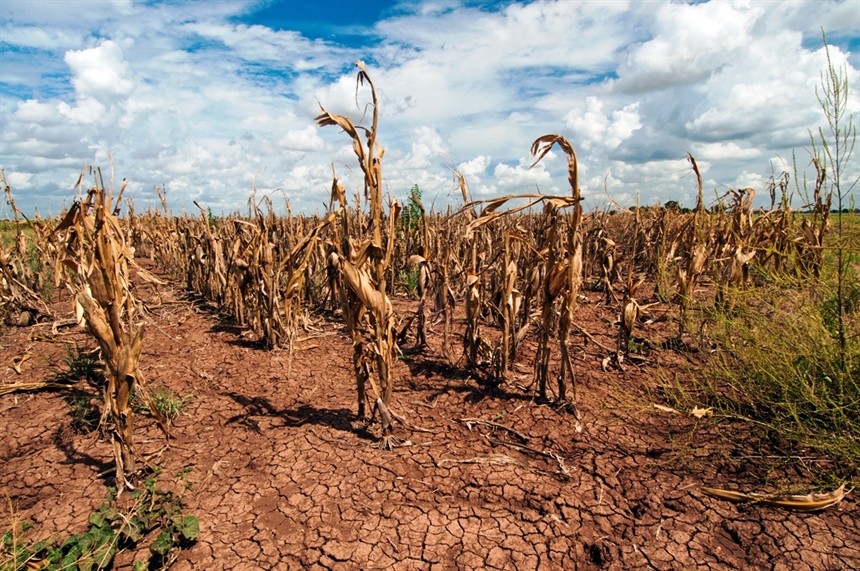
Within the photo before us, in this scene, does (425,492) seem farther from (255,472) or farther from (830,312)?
(830,312)

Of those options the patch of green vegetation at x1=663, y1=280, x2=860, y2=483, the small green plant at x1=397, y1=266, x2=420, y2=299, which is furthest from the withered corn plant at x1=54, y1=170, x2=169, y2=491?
the small green plant at x1=397, y1=266, x2=420, y2=299

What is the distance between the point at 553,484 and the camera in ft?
8.35

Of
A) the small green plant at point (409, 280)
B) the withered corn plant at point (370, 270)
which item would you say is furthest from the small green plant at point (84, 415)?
the small green plant at point (409, 280)

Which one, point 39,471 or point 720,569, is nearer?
point 720,569

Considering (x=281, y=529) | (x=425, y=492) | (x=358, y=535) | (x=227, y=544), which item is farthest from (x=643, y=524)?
(x=227, y=544)

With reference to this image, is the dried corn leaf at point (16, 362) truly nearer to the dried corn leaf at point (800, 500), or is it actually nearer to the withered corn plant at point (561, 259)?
the withered corn plant at point (561, 259)

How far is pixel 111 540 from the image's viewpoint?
2137 millimetres

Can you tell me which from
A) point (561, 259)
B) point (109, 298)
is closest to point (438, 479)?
point (561, 259)

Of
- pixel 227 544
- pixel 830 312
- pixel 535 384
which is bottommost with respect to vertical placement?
pixel 227 544

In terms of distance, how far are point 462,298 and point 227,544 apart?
197 inches

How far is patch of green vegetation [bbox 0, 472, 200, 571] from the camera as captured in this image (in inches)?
80.7

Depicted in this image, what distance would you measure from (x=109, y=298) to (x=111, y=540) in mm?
1173

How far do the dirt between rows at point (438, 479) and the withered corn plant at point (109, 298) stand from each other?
42 centimetres

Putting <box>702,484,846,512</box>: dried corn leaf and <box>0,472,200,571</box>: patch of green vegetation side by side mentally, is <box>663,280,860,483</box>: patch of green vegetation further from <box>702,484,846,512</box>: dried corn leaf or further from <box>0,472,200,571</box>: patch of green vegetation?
<box>0,472,200,571</box>: patch of green vegetation
